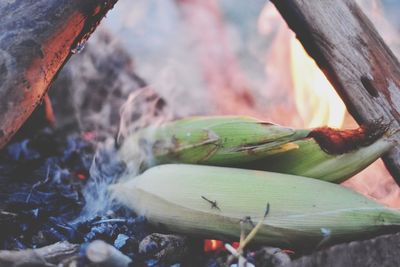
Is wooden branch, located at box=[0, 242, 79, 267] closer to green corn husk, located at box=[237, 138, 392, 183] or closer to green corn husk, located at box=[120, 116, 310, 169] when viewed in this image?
green corn husk, located at box=[120, 116, 310, 169]

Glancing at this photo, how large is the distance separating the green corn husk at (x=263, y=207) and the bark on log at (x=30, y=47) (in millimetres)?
426

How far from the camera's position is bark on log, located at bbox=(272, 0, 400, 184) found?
1502 millimetres

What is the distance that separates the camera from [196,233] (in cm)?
145

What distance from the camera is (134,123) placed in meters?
2.16

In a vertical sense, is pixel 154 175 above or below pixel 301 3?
below

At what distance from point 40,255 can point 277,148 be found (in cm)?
73

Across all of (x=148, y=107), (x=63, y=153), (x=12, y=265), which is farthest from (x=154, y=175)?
(x=148, y=107)

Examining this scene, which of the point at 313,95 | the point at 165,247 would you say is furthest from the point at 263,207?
the point at 313,95

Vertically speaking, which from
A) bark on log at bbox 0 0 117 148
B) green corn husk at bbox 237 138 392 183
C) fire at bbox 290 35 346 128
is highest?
bark on log at bbox 0 0 117 148

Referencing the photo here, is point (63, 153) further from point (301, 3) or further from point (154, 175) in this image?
point (301, 3)

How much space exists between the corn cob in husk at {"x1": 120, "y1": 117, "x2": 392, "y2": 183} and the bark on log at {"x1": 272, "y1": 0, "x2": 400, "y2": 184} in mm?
61

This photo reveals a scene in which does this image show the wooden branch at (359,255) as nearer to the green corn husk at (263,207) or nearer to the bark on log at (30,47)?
the green corn husk at (263,207)

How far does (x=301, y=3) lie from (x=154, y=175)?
0.66 meters

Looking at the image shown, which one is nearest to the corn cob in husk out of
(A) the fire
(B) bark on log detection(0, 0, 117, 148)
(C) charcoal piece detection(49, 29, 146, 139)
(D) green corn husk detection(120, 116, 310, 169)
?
(D) green corn husk detection(120, 116, 310, 169)
